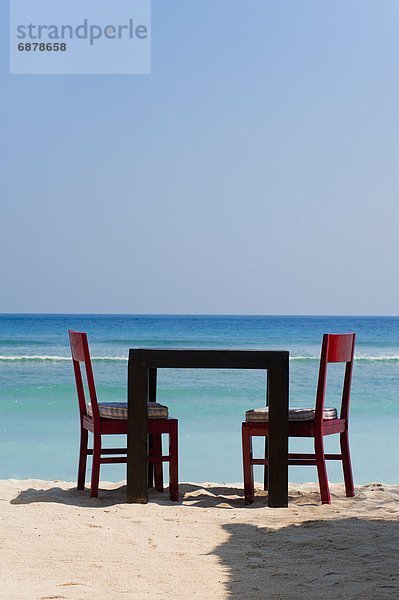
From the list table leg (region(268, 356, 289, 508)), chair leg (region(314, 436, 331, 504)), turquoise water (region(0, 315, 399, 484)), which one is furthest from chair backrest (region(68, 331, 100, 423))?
chair leg (region(314, 436, 331, 504))

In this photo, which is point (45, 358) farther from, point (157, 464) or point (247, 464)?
point (247, 464)

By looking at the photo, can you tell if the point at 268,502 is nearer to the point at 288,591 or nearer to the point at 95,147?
the point at 288,591

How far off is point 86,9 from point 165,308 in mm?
19854

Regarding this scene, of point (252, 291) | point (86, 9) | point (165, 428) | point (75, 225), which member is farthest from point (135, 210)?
point (165, 428)

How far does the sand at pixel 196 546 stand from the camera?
10.00ft

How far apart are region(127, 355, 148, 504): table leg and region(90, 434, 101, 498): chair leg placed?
0.17 meters

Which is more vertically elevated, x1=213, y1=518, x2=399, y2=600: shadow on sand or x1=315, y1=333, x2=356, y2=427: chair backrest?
x1=315, y1=333, x2=356, y2=427: chair backrest

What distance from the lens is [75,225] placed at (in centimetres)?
3222

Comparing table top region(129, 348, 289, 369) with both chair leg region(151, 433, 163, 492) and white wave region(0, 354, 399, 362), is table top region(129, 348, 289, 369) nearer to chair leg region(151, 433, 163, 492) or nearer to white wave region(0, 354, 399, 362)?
chair leg region(151, 433, 163, 492)

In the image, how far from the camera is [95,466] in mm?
4852

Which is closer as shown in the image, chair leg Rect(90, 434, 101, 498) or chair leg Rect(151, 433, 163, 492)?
chair leg Rect(90, 434, 101, 498)

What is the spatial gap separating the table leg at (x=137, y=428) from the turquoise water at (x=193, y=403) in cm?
123

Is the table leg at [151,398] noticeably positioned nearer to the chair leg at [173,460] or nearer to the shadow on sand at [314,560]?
the chair leg at [173,460]

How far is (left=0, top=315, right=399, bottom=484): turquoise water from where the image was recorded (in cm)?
641
